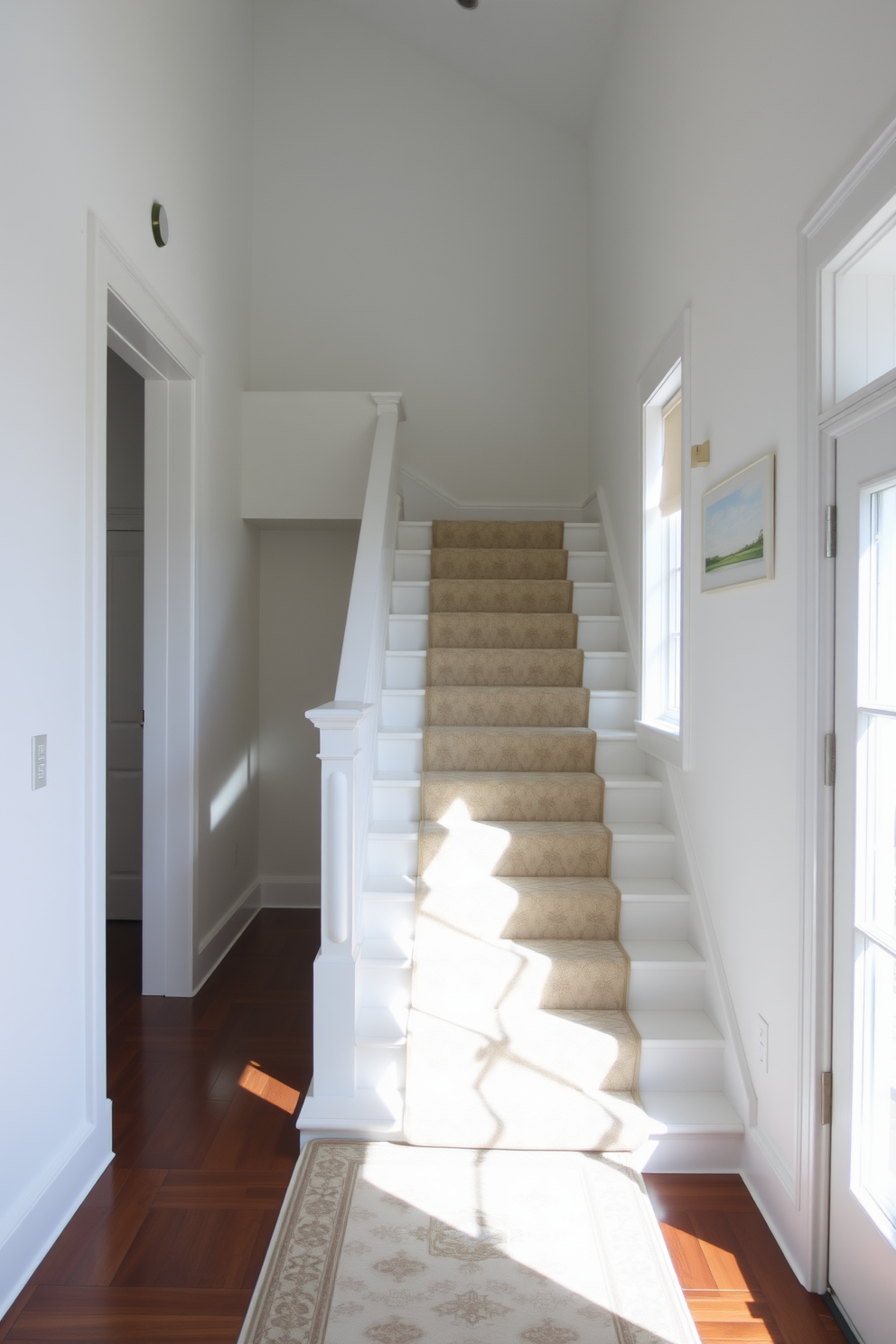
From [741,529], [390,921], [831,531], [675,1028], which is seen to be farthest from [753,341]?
[390,921]

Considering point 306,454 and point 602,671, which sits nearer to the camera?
point 602,671

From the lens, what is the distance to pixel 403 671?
3949 millimetres

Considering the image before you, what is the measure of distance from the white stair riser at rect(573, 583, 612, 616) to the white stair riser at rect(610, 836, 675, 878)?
1.55 m

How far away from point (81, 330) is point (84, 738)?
41.7 inches

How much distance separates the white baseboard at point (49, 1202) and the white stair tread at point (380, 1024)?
72cm

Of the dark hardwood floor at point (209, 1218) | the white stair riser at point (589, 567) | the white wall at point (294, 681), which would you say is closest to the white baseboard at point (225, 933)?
the white wall at point (294, 681)

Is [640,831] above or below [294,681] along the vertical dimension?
below

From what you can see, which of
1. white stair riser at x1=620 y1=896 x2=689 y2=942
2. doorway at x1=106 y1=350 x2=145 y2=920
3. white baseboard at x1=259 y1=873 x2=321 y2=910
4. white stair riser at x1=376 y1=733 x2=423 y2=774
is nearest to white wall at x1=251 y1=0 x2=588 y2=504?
doorway at x1=106 y1=350 x2=145 y2=920

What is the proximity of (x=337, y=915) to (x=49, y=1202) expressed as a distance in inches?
36.5

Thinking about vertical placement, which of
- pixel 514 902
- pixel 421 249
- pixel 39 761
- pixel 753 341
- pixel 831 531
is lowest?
pixel 514 902

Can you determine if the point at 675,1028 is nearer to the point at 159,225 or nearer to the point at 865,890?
the point at 865,890

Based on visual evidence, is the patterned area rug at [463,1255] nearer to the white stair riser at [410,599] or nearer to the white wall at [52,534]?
the white wall at [52,534]

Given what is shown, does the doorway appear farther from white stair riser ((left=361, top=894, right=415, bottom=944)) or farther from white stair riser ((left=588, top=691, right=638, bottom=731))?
white stair riser ((left=588, top=691, right=638, bottom=731))

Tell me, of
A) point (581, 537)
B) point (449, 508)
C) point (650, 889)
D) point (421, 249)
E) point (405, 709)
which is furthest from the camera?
point (449, 508)
